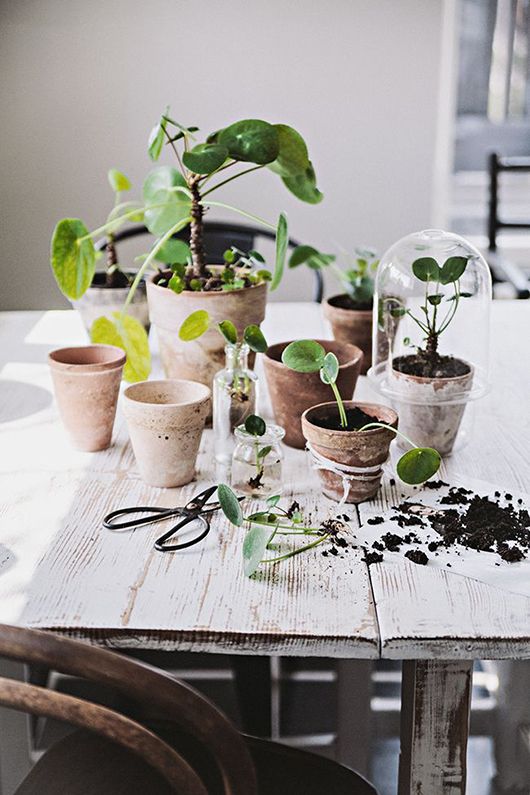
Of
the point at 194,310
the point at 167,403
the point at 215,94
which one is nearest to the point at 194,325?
the point at 194,310

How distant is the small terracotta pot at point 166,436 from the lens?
1.08m

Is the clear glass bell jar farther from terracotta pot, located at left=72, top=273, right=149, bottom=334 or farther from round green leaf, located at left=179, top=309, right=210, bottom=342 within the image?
terracotta pot, located at left=72, top=273, right=149, bottom=334

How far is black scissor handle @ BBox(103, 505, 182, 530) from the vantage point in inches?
39.8

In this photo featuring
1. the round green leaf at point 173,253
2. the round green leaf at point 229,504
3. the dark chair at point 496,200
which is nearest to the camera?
the round green leaf at point 229,504

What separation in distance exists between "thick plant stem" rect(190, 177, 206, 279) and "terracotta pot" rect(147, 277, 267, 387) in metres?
0.06

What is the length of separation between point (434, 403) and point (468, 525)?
23cm

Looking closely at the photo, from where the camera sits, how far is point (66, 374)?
3.94 ft

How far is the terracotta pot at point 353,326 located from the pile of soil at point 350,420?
41cm

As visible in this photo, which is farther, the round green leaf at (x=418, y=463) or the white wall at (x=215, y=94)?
the white wall at (x=215, y=94)

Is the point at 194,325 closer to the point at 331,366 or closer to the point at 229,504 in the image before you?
the point at 331,366

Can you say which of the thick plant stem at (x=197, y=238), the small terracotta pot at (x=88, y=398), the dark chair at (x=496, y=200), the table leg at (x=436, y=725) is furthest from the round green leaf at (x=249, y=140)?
the dark chair at (x=496, y=200)

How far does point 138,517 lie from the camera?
1.04 m

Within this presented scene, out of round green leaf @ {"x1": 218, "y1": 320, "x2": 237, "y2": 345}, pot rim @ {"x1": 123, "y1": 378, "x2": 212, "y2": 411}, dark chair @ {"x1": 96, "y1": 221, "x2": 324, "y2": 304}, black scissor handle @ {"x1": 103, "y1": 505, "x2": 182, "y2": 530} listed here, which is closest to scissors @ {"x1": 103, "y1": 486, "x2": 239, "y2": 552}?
black scissor handle @ {"x1": 103, "y1": 505, "x2": 182, "y2": 530}

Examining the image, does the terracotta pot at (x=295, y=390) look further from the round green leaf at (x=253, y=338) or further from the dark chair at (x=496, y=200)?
the dark chair at (x=496, y=200)
